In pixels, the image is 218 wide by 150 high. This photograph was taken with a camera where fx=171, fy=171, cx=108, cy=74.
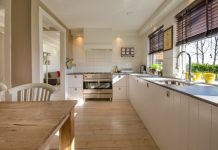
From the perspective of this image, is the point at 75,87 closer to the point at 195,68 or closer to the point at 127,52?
the point at 127,52

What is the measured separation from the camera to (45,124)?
911mm

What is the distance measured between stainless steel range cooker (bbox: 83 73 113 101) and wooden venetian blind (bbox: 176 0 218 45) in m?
2.70

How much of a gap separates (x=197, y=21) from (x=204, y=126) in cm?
200

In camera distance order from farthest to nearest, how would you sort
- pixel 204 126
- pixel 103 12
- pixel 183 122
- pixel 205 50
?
pixel 103 12
pixel 205 50
pixel 183 122
pixel 204 126

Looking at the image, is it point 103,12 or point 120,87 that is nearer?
point 103,12

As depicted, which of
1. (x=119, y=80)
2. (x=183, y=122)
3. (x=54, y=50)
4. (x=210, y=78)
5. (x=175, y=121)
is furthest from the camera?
(x=54, y=50)

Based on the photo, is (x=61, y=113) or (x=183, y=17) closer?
(x=61, y=113)

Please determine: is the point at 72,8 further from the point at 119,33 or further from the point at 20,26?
the point at 119,33

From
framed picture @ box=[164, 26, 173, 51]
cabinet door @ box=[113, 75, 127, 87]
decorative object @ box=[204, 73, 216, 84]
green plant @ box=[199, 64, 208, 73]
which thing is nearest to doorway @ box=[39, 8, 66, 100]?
cabinet door @ box=[113, 75, 127, 87]

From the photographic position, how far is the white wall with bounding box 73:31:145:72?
583 centimetres

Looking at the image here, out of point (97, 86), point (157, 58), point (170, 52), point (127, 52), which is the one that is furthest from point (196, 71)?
point (127, 52)

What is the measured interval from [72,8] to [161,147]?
314 centimetres

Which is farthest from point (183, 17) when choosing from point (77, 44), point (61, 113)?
point (77, 44)

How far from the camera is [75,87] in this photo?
17.7 feet
